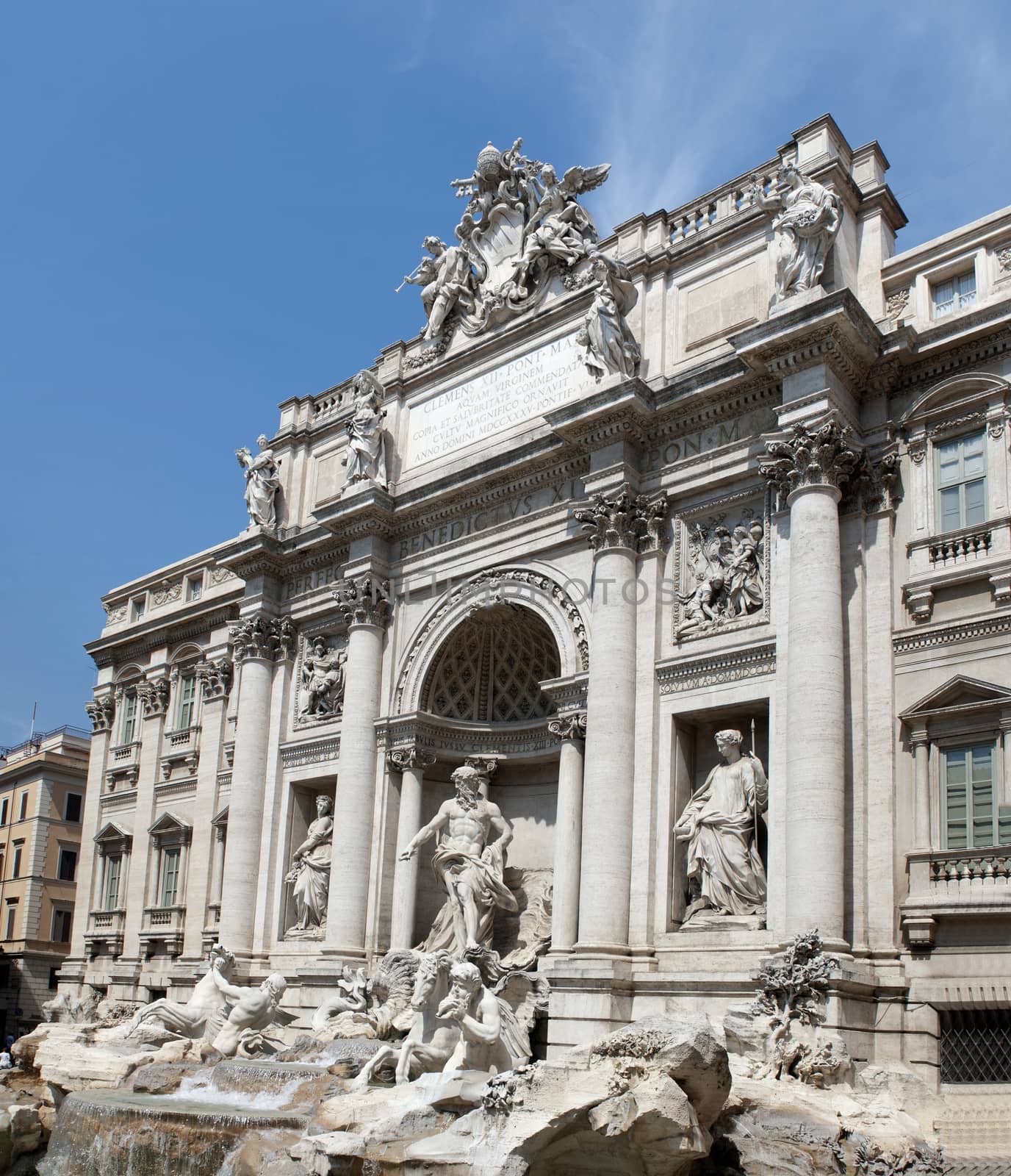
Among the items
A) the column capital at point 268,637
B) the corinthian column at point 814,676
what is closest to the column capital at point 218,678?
the column capital at point 268,637

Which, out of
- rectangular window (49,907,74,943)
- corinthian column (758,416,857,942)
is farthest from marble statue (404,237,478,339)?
rectangular window (49,907,74,943)

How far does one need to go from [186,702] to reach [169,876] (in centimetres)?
421

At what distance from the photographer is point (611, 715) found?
20.1 meters

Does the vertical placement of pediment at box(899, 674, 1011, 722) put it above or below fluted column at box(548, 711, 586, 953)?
above

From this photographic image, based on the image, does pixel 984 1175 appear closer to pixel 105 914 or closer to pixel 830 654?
pixel 830 654

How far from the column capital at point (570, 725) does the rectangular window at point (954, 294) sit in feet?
26.7

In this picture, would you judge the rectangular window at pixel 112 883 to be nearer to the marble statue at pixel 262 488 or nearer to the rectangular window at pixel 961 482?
the marble statue at pixel 262 488

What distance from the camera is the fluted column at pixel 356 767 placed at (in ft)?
78.0

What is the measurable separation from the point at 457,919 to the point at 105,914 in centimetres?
1402

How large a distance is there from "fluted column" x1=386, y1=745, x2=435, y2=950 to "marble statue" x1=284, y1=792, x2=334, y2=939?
1.98m

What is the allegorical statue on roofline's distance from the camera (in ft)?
80.4

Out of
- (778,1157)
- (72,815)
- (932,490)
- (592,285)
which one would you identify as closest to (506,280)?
(592,285)

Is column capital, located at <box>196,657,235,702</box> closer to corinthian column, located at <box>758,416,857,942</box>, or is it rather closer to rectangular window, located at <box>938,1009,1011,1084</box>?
corinthian column, located at <box>758,416,857,942</box>

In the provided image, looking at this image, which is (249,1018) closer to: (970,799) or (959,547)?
(970,799)
